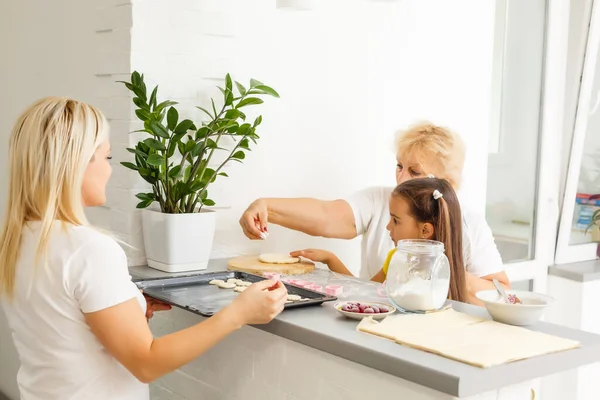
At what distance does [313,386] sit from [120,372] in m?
0.43

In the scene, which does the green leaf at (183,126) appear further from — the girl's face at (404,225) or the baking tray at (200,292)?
the girl's face at (404,225)

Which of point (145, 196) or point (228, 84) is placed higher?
point (228, 84)

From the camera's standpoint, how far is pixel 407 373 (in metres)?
1.50

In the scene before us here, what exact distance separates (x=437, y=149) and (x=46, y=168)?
1525 millimetres

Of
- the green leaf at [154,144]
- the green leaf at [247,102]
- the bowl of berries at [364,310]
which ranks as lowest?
the bowl of berries at [364,310]

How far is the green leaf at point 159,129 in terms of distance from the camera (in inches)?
91.7

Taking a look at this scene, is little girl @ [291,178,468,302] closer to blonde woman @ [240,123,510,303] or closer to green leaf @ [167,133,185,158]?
blonde woman @ [240,123,510,303]

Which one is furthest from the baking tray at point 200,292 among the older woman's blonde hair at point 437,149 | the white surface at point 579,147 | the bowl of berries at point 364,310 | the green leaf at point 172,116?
the white surface at point 579,147

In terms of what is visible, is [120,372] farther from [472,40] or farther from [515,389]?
[472,40]

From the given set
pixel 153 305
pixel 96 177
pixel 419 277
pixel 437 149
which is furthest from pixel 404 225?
pixel 96 177

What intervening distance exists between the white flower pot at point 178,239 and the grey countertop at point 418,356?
0.60 m

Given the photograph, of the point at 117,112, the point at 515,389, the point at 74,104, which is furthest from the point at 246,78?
the point at 515,389

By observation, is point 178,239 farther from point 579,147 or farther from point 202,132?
point 579,147

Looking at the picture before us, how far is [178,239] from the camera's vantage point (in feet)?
7.79
